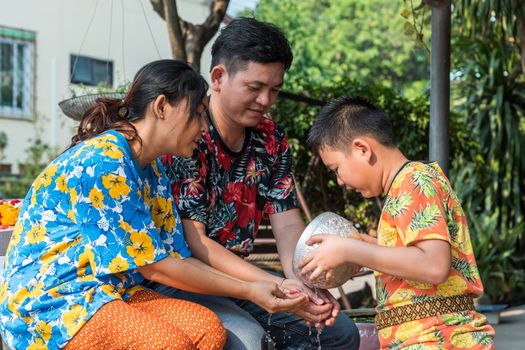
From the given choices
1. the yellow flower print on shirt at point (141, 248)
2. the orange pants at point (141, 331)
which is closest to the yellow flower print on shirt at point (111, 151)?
the yellow flower print on shirt at point (141, 248)

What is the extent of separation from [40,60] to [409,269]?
455 inches

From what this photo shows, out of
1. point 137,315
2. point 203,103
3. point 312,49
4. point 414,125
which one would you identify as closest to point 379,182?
point 203,103

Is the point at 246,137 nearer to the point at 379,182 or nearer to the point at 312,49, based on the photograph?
the point at 379,182

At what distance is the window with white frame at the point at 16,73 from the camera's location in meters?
12.7

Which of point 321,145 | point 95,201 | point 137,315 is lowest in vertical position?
point 137,315

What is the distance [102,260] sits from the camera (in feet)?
7.11

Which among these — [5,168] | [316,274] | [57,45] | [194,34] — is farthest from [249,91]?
[57,45]

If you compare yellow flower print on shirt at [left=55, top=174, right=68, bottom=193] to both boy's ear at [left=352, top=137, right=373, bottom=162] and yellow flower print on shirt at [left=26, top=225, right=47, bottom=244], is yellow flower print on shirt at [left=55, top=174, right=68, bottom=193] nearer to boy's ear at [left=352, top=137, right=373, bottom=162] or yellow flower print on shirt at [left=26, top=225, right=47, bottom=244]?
yellow flower print on shirt at [left=26, top=225, right=47, bottom=244]

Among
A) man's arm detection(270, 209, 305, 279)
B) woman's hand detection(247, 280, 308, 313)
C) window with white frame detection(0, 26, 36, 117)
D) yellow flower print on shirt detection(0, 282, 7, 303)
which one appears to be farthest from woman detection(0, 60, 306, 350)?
window with white frame detection(0, 26, 36, 117)

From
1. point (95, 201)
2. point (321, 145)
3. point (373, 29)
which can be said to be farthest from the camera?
point (373, 29)

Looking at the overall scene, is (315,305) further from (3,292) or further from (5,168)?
(5,168)

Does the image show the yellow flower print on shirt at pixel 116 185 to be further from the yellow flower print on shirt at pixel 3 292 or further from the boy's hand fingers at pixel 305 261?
the boy's hand fingers at pixel 305 261

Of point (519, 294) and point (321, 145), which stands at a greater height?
point (321, 145)

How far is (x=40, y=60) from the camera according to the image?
42.1 ft
